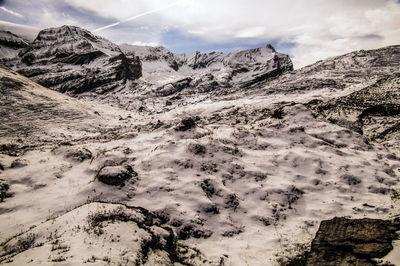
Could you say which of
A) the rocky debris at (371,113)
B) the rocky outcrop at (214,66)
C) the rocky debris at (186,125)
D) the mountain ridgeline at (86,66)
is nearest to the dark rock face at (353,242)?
the rocky debris at (186,125)

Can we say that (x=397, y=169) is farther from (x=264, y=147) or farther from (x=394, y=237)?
(x=394, y=237)

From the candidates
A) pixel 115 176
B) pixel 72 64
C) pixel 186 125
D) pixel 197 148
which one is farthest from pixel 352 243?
pixel 72 64

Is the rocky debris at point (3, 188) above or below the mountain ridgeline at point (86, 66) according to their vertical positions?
below

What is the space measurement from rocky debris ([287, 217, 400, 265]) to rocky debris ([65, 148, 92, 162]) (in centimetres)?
1096

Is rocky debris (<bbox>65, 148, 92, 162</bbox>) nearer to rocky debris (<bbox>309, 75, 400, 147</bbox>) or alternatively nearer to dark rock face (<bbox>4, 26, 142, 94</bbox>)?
rocky debris (<bbox>309, 75, 400, 147</bbox>)

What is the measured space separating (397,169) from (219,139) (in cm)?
840

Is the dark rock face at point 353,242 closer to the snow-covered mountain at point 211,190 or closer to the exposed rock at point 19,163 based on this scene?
the snow-covered mountain at point 211,190

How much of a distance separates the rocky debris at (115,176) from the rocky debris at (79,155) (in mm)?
3568

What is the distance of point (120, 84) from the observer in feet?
259

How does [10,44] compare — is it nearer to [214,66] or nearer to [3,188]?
[214,66]

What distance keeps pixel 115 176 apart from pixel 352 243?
8.14 m

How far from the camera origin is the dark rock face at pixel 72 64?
2945 inches

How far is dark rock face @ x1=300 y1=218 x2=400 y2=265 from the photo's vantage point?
16.6ft

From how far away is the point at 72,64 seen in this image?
88.3 meters
